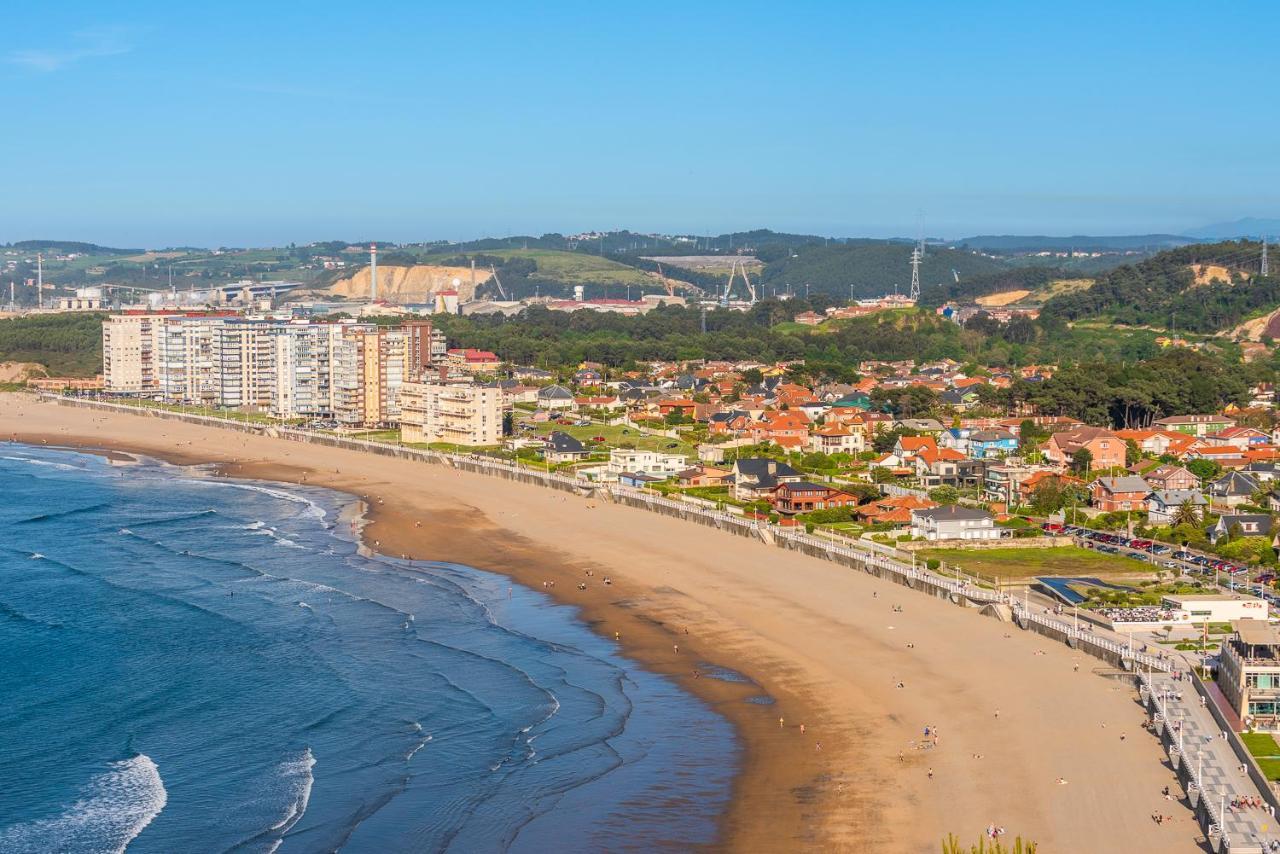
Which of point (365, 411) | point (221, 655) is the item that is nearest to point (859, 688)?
point (221, 655)

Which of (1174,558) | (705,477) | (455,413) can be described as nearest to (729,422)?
(455,413)

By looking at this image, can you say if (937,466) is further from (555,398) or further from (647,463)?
(555,398)

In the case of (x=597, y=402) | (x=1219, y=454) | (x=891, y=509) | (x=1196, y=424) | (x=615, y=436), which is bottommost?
(x=615, y=436)

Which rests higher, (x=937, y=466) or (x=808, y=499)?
(x=937, y=466)

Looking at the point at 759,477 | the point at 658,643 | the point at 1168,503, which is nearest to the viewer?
the point at 658,643

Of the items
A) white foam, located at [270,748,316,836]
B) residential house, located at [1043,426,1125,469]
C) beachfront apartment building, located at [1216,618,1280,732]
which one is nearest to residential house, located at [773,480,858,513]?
residential house, located at [1043,426,1125,469]

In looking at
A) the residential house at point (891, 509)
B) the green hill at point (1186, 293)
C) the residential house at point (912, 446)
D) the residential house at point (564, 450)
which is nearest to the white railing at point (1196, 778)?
the residential house at point (891, 509)

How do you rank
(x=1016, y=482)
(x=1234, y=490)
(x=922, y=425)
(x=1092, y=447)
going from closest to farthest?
(x=1234, y=490), (x=1016, y=482), (x=1092, y=447), (x=922, y=425)

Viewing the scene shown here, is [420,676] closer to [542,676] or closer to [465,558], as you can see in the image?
[542,676]
